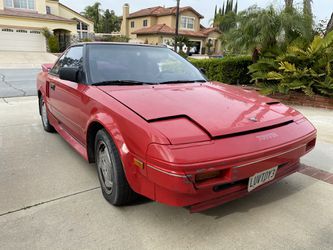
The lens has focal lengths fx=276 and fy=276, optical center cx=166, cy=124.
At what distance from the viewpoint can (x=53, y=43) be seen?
90.0ft

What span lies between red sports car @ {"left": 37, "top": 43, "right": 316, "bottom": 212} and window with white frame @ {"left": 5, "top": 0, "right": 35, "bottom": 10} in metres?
32.2

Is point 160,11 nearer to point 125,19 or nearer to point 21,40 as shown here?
point 125,19

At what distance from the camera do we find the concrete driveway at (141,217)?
6.91 feet

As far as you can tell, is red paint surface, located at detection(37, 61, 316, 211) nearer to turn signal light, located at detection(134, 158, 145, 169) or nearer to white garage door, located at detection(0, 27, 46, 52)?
turn signal light, located at detection(134, 158, 145, 169)

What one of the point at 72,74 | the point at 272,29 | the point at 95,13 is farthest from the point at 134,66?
the point at 95,13

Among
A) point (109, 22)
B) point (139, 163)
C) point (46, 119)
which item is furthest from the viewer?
point (109, 22)

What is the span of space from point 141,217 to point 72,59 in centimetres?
231

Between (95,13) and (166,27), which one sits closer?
(166,27)

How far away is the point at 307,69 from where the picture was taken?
683 cm

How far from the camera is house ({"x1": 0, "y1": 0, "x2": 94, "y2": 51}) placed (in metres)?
26.2

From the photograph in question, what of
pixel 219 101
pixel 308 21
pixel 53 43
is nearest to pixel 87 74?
pixel 219 101

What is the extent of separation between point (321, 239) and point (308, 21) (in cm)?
728

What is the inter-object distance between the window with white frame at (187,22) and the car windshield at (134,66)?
3803cm

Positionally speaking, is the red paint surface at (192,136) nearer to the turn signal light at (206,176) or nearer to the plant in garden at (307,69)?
the turn signal light at (206,176)
